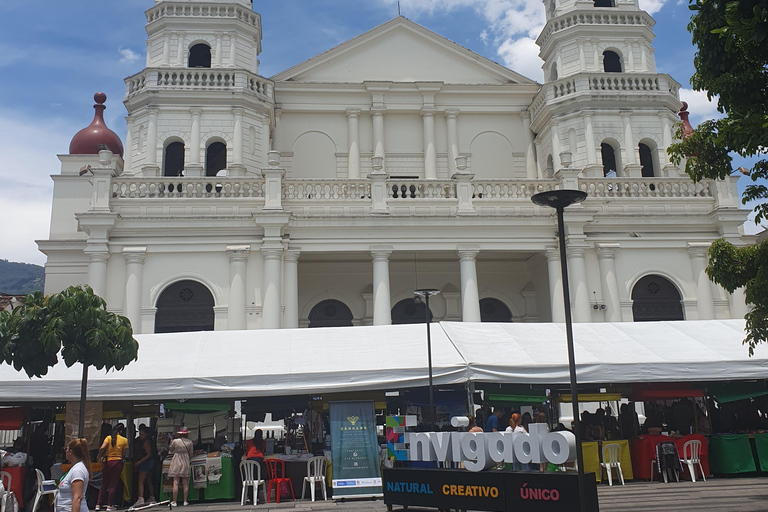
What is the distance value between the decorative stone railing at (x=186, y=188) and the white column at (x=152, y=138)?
2.95m

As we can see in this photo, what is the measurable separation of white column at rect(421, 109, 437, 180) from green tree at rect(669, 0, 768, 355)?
50.4 ft

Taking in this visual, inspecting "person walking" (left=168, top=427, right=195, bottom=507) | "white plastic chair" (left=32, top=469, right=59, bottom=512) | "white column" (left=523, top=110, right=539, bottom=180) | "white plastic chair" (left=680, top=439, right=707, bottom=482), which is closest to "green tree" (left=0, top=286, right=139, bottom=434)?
"white plastic chair" (left=32, top=469, right=59, bottom=512)

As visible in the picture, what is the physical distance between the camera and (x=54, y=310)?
12.0 meters

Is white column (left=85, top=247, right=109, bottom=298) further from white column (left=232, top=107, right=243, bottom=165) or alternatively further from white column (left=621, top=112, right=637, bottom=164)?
white column (left=621, top=112, right=637, bottom=164)

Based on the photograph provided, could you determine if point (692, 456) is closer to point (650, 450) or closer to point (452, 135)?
point (650, 450)

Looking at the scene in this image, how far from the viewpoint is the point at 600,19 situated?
2627cm

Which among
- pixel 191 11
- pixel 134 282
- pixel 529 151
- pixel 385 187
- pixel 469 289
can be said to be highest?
pixel 191 11

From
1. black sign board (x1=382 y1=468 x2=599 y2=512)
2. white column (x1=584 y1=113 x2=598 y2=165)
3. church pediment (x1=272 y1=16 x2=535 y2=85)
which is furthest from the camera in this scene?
A: church pediment (x1=272 y1=16 x2=535 y2=85)

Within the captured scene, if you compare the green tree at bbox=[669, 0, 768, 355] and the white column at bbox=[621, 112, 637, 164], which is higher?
the white column at bbox=[621, 112, 637, 164]

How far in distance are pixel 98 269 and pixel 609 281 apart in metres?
15.4

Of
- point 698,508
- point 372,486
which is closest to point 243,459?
point 372,486

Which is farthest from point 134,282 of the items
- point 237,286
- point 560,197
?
point 560,197

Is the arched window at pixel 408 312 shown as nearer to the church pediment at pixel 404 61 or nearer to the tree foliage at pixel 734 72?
the church pediment at pixel 404 61

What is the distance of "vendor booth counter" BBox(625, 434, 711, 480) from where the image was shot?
1419cm
